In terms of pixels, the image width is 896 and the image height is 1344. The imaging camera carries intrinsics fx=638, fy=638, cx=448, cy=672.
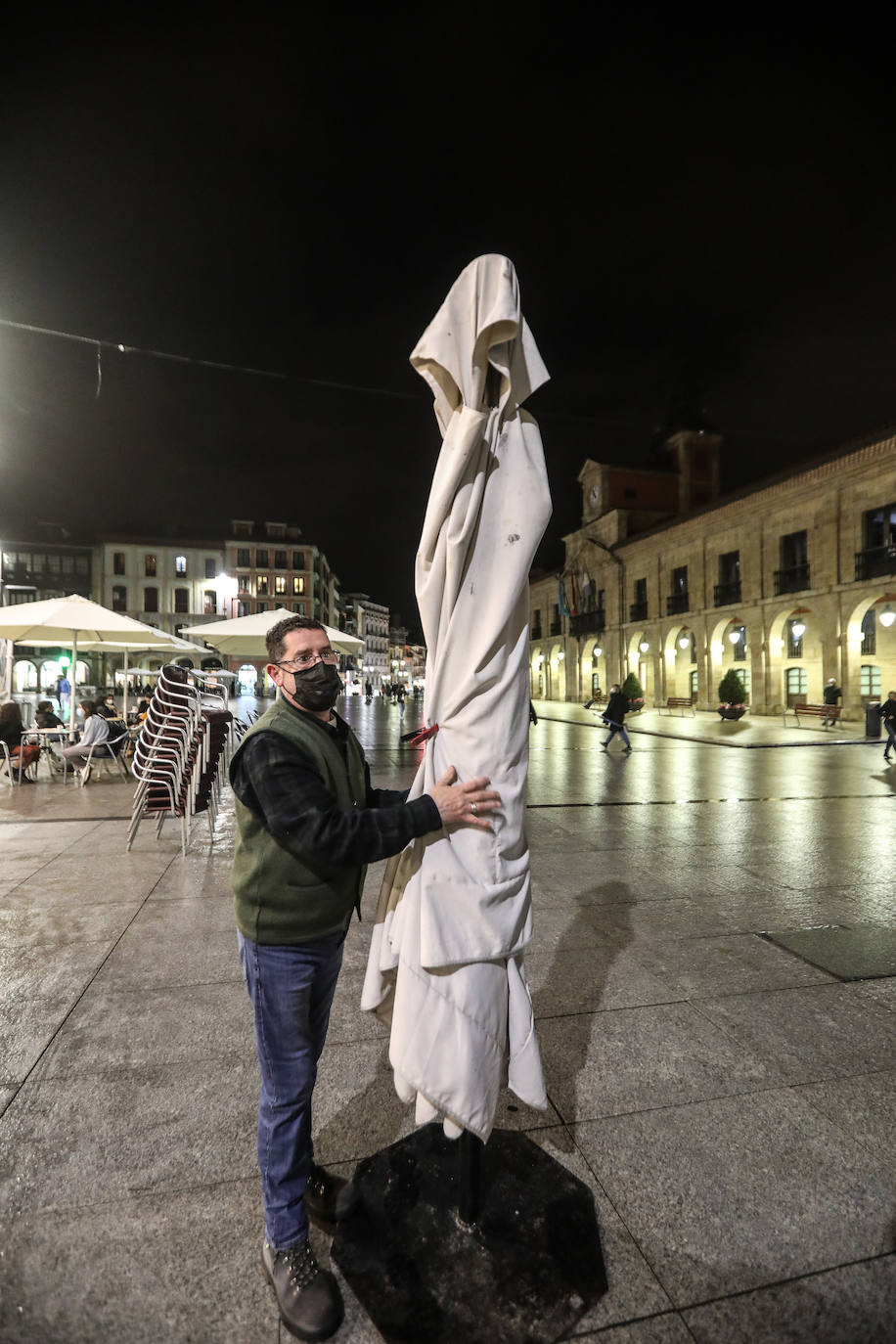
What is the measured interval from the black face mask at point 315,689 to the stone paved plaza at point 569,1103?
1.59m

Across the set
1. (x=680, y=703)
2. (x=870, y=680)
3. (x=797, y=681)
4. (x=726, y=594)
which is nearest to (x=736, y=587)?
(x=726, y=594)

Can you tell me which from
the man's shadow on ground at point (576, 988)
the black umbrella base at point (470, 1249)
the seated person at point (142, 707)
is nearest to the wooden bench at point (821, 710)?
the man's shadow on ground at point (576, 988)

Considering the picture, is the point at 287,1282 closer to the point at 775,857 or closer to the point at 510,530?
the point at 510,530

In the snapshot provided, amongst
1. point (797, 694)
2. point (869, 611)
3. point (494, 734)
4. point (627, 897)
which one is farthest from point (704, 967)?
point (797, 694)

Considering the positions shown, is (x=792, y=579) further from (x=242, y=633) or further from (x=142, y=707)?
(x=142, y=707)

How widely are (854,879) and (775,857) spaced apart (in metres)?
0.72

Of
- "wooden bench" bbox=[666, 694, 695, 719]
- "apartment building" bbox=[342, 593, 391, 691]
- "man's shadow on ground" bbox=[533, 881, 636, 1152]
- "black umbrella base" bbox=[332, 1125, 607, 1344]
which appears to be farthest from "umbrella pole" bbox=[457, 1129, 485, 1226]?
"apartment building" bbox=[342, 593, 391, 691]

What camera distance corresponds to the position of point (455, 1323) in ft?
5.41

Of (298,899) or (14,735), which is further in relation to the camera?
(14,735)

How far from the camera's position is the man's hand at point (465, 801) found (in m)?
1.69

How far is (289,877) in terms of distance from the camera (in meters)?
1.83

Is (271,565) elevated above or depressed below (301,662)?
above

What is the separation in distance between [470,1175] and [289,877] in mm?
1033

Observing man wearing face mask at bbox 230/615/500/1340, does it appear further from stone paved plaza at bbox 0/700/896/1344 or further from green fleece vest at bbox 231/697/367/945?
stone paved plaza at bbox 0/700/896/1344
